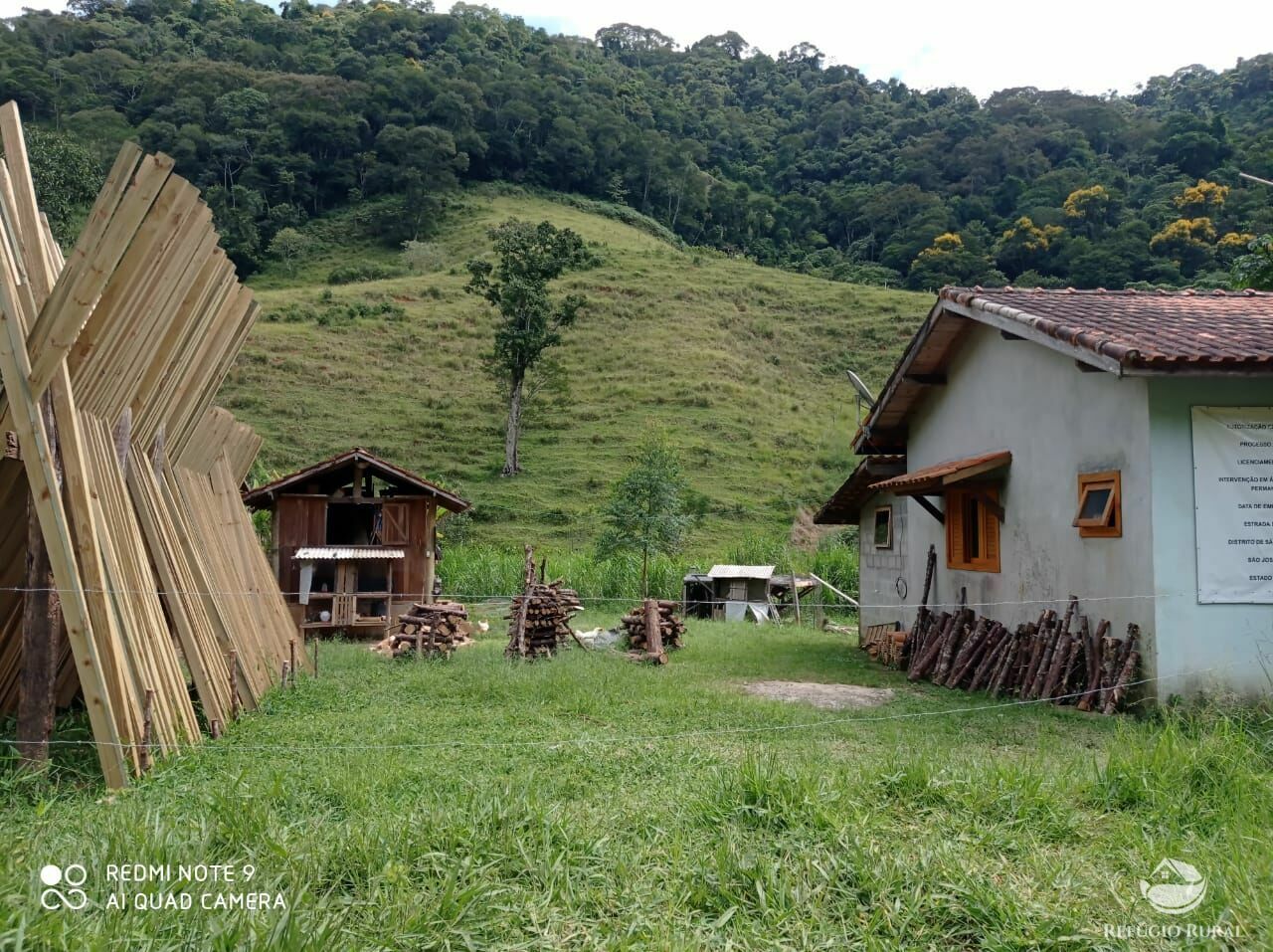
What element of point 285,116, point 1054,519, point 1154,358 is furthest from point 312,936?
point 285,116

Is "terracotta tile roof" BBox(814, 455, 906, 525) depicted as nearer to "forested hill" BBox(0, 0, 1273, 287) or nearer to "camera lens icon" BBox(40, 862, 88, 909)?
"camera lens icon" BBox(40, 862, 88, 909)

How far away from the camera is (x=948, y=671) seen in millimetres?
10750

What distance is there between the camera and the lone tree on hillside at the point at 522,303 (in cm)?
3444

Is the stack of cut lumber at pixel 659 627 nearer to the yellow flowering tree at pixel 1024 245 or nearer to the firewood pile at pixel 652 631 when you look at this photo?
the firewood pile at pixel 652 631

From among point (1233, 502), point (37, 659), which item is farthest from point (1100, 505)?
point (37, 659)

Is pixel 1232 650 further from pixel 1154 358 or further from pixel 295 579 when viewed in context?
pixel 295 579

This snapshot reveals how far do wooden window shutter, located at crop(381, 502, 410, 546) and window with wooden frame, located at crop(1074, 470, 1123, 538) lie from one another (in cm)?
1349

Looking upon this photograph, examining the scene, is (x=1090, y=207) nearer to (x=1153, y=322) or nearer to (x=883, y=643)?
(x=883, y=643)

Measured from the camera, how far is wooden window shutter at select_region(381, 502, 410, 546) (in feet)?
61.6

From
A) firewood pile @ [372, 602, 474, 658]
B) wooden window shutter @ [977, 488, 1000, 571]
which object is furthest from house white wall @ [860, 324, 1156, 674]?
firewood pile @ [372, 602, 474, 658]

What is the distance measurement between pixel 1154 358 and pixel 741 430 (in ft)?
101

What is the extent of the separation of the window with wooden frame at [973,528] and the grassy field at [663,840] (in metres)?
4.16

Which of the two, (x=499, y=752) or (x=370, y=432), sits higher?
(x=370, y=432)

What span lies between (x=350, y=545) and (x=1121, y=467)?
14690 mm
